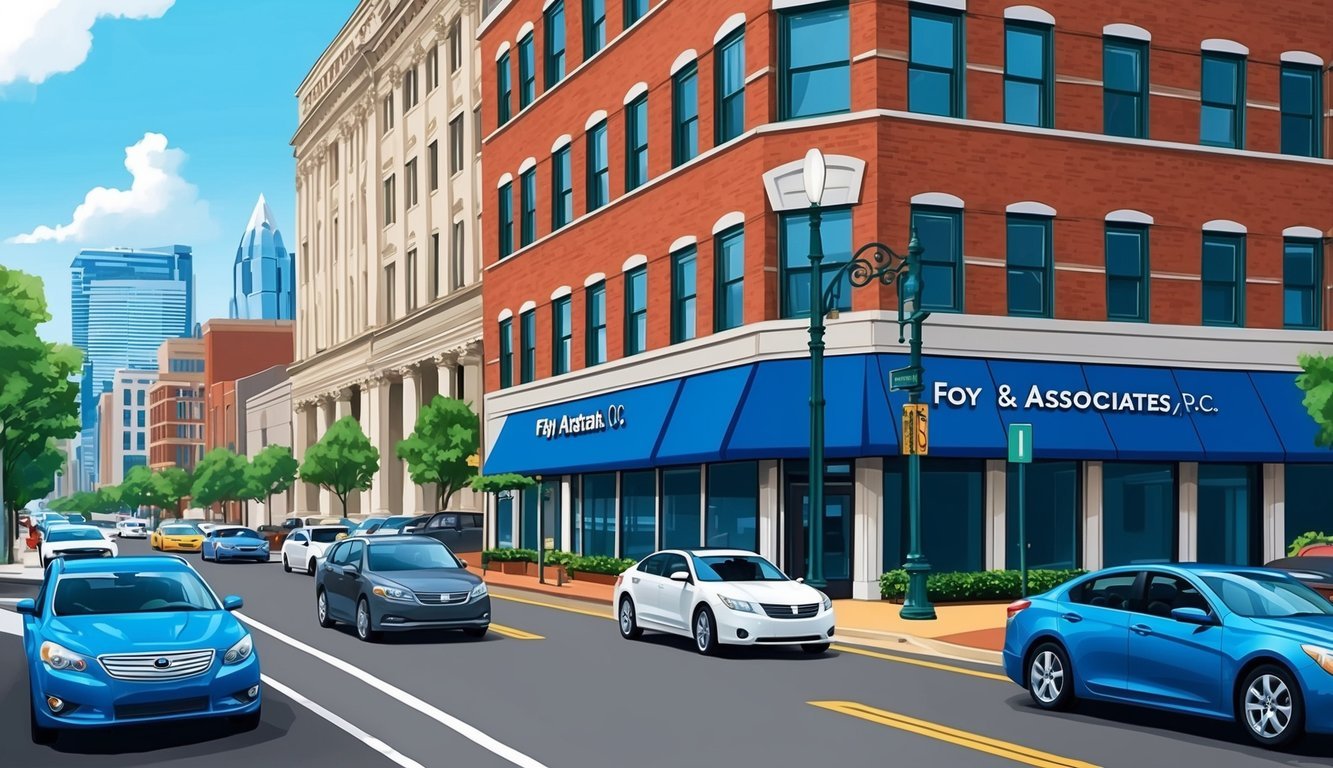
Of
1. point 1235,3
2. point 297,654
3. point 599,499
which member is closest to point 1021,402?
point 1235,3

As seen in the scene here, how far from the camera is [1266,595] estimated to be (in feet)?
41.7

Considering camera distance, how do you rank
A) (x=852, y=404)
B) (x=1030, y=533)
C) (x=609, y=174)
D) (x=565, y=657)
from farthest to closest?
(x=609, y=174)
(x=1030, y=533)
(x=852, y=404)
(x=565, y=657)

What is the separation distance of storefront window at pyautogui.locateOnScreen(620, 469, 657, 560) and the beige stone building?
26.0m

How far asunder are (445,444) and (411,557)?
3369cm

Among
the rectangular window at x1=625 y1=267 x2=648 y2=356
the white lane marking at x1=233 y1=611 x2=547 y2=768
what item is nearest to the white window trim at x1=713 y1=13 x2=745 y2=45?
the rectangular window at x1=625 y1=267 x2=648 y2=356

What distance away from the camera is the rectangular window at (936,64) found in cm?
3008

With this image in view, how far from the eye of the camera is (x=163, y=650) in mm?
11828

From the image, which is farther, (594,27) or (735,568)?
(594,27)

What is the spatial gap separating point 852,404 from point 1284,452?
9774 millimetres

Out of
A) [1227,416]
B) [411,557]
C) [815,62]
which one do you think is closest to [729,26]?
[815,62]

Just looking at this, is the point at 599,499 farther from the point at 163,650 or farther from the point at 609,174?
the point at 163,650

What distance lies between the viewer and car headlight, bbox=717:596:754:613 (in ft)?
62.7

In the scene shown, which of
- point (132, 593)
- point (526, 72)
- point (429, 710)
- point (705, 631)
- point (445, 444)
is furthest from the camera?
point (445, 444)

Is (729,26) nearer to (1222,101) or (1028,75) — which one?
(1028,75)
